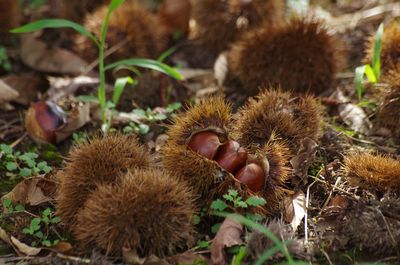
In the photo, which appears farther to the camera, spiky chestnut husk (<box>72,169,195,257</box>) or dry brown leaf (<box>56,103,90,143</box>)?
dry brown leaf (<box>56,103,90,143</box>)

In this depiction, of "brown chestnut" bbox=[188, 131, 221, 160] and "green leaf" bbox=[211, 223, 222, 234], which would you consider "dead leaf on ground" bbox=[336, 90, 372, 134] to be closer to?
"brown chestnut" bbox=[188, 131, 221, 160]

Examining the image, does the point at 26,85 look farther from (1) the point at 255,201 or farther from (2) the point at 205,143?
(1) the point at 255,201

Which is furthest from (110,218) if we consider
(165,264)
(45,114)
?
(45,114)

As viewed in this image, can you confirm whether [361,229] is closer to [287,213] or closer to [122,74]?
[287,213]

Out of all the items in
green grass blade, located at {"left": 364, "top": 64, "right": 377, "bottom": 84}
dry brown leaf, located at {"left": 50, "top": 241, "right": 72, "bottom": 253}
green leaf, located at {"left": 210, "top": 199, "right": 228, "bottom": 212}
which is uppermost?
green grass blade, located at {"left": 364, "top": 64, "right": 377, "bottom": 84}

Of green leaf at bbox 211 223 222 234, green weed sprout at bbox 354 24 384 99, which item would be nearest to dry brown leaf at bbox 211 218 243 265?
green leaf at bbox 211 223 222 234
